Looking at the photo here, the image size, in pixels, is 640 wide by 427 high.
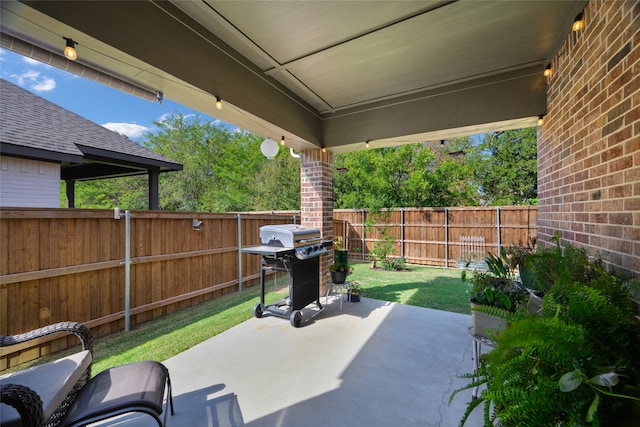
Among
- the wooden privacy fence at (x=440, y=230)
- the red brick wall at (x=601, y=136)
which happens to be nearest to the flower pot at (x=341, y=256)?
the red brick wall at (x=601, y=136)

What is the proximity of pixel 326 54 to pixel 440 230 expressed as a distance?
7.17 m

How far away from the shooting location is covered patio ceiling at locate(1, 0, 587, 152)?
1865 millimetres

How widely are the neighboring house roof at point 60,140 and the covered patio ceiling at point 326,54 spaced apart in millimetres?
4049

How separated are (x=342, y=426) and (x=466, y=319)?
106 inches

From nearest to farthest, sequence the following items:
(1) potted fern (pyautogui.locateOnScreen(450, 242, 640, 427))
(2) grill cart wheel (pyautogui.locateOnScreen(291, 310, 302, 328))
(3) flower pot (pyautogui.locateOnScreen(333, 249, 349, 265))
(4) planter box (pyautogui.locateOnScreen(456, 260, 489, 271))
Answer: (1) potted fern (pyautogui.locateOnScreen(450, 242, 640, 427))
(2) grill cart wheel (pyautogui.locateOnScreen(291, 310, 302, 328))
(3) flower pot (pyautogui.locateOnScreen(333, 249, 349, 265))
(4) planter box (pyautogui.locateOnScreen(456, 260, 489, 271))

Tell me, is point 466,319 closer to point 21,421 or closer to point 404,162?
point 21,421

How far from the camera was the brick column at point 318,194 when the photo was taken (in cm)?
447

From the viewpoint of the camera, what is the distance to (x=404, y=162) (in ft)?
38.1

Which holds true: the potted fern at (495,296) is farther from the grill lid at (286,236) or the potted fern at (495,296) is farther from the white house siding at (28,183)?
the white house siding at (28,183)

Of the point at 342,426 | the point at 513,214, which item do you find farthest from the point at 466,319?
the point at 513,214

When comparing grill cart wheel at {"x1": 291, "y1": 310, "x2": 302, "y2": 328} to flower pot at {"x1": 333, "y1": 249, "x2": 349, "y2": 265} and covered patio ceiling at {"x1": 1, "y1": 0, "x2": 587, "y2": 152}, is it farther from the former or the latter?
covered patio ceiling at {"x1": 1, "y1": 0, "x2": 587, "y2": 152}

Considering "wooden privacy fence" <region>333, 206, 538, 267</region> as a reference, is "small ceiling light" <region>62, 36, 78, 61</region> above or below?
above

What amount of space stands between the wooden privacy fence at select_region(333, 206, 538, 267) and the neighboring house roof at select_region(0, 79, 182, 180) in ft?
20.3

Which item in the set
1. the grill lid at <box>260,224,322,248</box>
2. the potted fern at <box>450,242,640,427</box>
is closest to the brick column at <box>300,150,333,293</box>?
the grill lid at <box>260,224,322,248</box>
